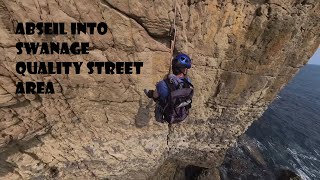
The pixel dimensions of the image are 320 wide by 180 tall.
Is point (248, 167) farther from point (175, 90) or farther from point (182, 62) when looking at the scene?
point (182, 62)

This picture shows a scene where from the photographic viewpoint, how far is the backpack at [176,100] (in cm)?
823

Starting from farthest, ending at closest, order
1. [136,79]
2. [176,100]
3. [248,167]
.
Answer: [248,167], [136,79], [176,100]

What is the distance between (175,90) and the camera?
8.17 metres

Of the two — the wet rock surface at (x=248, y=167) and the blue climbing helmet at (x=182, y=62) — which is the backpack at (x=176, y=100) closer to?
the blue climbing helmet at (x=182, y=62)

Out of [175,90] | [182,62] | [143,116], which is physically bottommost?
[143,116]

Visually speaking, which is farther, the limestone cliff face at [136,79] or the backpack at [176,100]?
the limestone cliff face at [136,79]

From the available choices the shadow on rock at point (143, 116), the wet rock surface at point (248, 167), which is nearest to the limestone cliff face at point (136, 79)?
the shadow on rock at point (143, 116)

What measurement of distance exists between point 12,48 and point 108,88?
347 cm

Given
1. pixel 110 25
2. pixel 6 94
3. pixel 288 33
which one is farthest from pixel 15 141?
pixel 288 33

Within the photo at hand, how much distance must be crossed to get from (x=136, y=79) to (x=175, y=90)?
3.22 metres

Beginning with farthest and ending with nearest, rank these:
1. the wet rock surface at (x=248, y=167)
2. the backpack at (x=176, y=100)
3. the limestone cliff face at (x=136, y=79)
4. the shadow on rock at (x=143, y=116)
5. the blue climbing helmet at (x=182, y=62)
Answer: the wet rock surface at (x=248, y=167)
the shadow on rock at (x=143, y=116)
the limestone cliff face at (x=136, y=79)
the backpack at (x=176, y=100)
the blue climbing helmet at (x=182, y=62)

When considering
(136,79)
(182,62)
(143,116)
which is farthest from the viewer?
(143,116)

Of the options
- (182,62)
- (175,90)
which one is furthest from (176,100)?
(182,62)

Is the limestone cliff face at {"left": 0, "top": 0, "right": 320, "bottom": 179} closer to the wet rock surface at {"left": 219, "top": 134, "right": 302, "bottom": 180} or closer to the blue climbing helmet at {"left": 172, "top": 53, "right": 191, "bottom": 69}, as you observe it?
the blue climbing helmet at {"left": 172, "top": 53, "right": 191, "bottom": 69}
